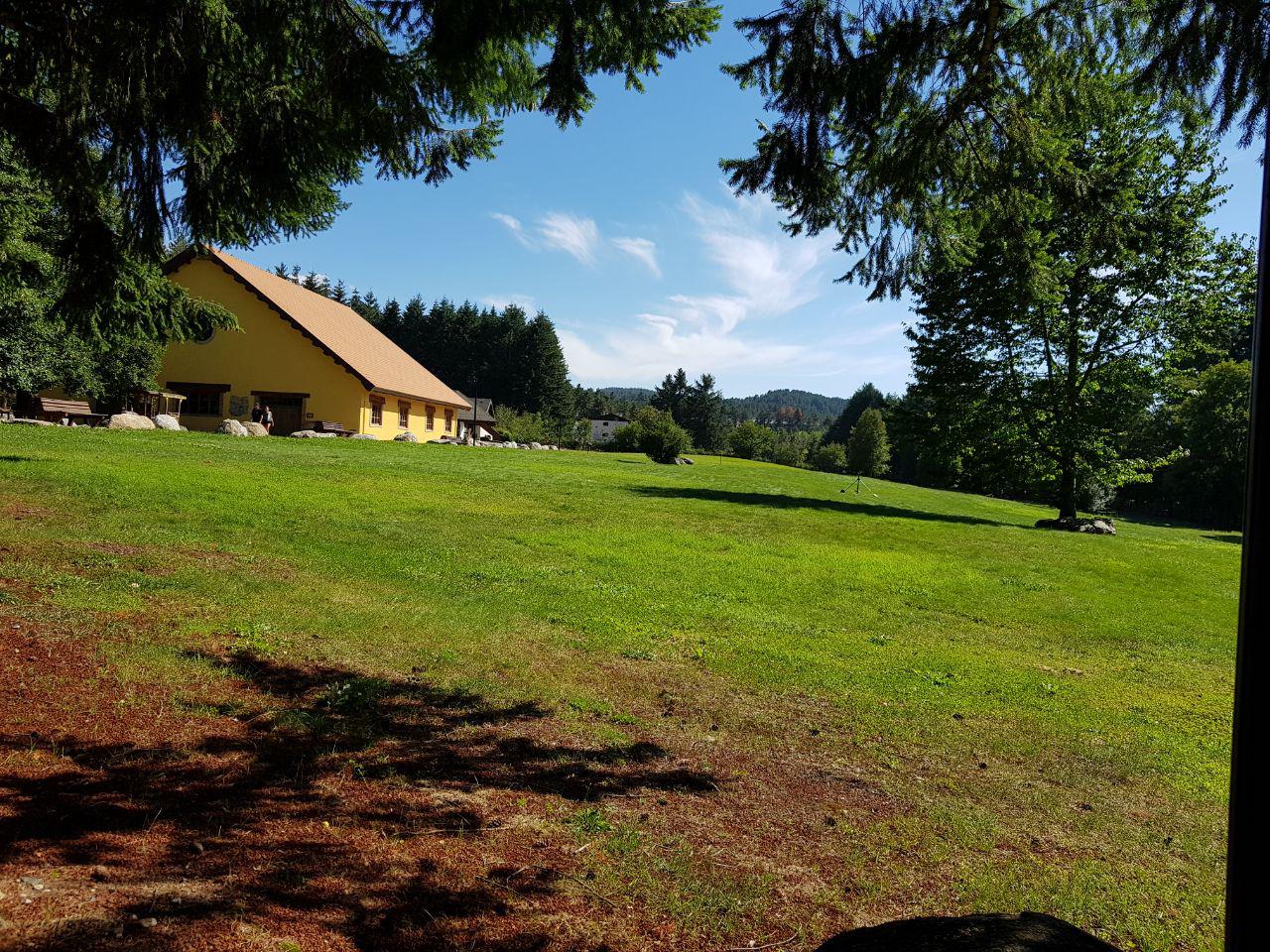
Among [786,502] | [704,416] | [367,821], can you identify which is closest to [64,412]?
[786,502]

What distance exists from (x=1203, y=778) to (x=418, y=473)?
19.2 metres

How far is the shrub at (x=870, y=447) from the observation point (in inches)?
3467

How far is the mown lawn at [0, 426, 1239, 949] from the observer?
3516 millimetres

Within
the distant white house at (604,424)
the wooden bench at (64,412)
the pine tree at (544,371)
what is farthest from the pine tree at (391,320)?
the wooden bench at (64,412)

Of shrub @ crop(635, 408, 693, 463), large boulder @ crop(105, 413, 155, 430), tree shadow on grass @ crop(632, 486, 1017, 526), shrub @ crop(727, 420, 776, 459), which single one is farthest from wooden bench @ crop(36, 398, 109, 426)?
shrub @ crop(727, 420, 776, 459)

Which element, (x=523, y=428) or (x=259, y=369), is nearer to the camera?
(x=259, y=369)

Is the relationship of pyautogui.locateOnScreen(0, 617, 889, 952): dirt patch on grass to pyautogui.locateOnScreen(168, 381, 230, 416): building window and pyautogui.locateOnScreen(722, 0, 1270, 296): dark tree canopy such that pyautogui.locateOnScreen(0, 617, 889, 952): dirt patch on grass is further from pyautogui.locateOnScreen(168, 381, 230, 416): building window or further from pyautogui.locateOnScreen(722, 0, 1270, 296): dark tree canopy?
pyautogui.locateOnScreen(168, 381, 230, 416): building window

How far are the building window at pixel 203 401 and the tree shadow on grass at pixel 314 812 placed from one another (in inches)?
1392

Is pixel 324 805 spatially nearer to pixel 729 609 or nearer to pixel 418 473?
pixel 729 609

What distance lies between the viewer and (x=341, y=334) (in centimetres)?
3906

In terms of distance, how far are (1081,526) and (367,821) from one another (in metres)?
26.0

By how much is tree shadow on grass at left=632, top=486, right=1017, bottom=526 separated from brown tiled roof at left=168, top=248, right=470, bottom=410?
62.5ft

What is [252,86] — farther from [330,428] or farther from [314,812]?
[330,428]

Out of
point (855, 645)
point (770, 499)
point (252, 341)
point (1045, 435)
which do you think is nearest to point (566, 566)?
point (855, 645)
